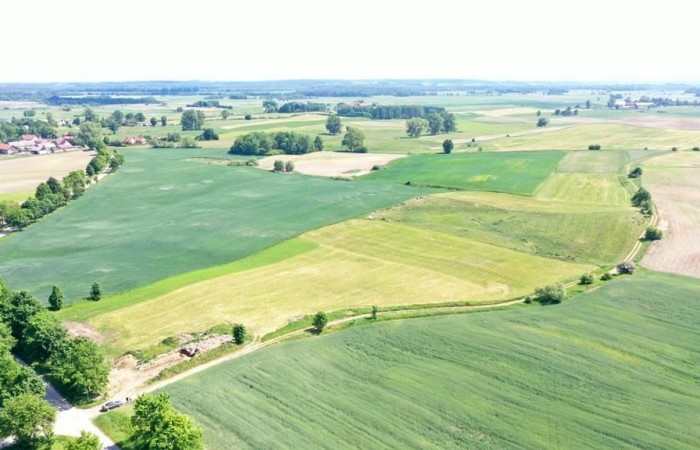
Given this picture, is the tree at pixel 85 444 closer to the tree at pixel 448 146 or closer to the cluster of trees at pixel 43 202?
the cluster of trees at pixel 43 202

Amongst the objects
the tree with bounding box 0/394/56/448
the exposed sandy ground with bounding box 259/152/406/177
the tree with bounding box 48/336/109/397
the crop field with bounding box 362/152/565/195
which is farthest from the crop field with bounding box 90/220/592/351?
the exposed sandy ground with bounding box 259/152/406/177

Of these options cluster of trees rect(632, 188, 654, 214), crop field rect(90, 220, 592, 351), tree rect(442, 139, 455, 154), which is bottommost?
crop field rect(90, 220, 592, 351)

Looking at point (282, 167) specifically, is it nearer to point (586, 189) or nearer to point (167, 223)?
point (167, 223)

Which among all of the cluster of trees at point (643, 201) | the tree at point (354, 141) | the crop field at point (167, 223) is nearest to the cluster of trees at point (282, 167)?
the crop field at point (167, 223)

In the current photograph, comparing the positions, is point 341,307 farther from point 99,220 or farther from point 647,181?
point 647,181

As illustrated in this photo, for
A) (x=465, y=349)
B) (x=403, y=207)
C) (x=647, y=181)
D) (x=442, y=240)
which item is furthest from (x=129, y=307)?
(x=647, y=181)

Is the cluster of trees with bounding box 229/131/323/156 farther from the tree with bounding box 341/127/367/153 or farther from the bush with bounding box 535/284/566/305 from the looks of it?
the bush with bounding box 535/284/566/305
